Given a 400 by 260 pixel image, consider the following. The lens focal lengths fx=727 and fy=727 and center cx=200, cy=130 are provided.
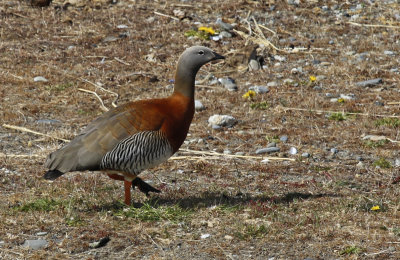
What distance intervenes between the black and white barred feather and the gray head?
0.58 meters

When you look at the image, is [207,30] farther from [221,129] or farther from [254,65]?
[221,129]

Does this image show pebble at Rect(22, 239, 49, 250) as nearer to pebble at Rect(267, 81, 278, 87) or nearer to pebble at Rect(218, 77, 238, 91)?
pebble at Rect(218, 77, 238, 91)

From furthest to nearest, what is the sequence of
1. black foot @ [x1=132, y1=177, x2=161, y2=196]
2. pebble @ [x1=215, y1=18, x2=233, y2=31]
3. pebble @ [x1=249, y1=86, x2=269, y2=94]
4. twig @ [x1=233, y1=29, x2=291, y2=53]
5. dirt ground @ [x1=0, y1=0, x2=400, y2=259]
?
pebble @ [x1=215, y1=18, x2=233, y2=31]
twig @ [x1=233, y1=29, x2=291, y2=53]
pebble @ [x1=249, y1=86, x2=269, y2=94]
black foot @ [x1=132, y1=177, x2=161, y2=196]
dirt ground @ [x1=0, y1=0, x2=400, y2=259]

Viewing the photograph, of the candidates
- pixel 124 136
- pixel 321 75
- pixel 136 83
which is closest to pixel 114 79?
pixel 136 83

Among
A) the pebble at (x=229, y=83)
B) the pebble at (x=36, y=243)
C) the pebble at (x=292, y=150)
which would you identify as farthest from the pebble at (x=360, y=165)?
the pebble at (x=36, y=243)

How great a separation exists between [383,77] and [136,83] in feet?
13.0

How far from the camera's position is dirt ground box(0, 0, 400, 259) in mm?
6305

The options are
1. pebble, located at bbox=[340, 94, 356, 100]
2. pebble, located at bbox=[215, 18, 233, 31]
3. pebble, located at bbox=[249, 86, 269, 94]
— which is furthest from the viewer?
pebble, located at bbox=[215, 18, 233, 31]

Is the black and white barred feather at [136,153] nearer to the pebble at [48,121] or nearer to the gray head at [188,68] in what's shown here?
the gray head at [188,68]

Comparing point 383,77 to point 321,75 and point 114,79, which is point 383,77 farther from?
point 114,79

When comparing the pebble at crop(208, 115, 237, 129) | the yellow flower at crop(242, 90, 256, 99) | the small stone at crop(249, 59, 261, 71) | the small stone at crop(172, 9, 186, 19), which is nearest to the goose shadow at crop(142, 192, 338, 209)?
the pebble at crop(208, 115, 237, 129)

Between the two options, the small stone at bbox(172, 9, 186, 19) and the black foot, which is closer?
the black foot

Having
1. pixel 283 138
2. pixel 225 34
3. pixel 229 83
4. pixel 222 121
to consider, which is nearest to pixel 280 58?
pixel 225 34

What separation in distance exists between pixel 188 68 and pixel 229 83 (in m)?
4.35
